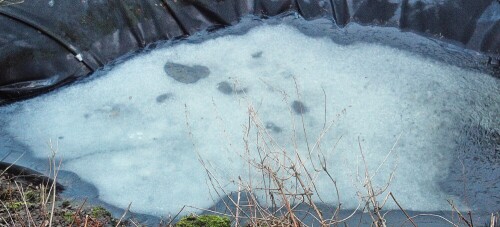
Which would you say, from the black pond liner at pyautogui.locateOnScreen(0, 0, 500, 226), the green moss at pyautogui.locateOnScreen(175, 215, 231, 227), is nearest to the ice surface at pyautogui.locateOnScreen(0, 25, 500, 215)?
the black pond liner at pyautogui.locateOnScreen(0, 0, 500, 226)

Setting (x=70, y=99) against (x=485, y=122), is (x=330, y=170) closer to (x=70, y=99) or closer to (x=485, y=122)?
(x=485, y=122)

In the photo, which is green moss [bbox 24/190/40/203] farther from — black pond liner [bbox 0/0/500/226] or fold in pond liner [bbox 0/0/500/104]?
fold in pond liner [bbox 0/0/500/104]

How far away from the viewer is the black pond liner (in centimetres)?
439

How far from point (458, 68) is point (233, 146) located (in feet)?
6.06

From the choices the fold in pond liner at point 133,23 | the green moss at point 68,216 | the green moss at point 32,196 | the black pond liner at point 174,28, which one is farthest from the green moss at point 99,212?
the fold in pond liner at point 133,23

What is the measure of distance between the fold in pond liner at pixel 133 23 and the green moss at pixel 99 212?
136cm

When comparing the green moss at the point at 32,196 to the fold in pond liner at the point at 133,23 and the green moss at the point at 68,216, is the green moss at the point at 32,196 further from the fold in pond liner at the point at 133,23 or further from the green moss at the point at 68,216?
the fold in pond liner at the point at 133,23

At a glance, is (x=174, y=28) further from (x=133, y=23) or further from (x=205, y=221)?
(x=205, y=221)

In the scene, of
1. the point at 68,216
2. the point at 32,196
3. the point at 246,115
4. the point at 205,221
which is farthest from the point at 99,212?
the point at 246,115

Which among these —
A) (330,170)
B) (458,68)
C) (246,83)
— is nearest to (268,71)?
(246,83)

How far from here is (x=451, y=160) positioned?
390 cm

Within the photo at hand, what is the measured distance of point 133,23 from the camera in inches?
189

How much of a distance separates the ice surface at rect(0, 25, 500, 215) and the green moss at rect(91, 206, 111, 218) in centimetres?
14

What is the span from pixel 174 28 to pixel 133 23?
35 centimetres
